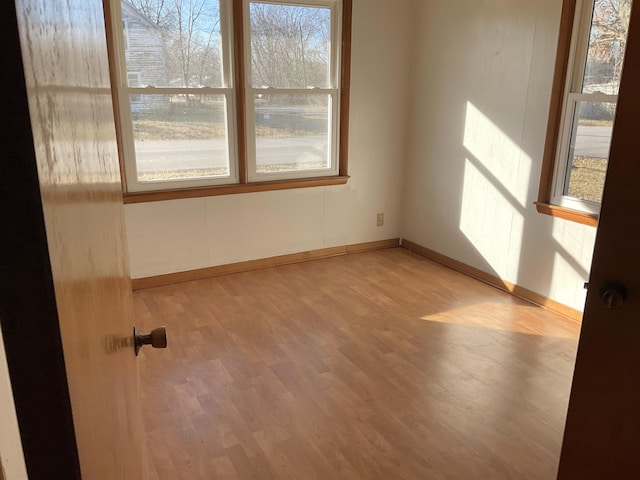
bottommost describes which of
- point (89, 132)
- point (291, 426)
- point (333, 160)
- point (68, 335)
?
point (291, 426)

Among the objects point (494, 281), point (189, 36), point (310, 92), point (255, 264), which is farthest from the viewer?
point (255, 264)

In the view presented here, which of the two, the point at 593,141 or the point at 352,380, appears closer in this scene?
the point at 352,380

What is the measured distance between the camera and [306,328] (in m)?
3.03

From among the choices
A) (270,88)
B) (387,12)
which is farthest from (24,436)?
(387,12)

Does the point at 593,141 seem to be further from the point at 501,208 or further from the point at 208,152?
the point at 208,152

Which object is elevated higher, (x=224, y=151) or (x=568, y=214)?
(x=224, y=151)

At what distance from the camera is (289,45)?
3.75 m

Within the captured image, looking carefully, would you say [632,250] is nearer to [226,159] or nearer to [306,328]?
Result: [306,328]

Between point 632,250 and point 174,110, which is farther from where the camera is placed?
point 174,110

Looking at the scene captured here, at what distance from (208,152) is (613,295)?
9.89 ft

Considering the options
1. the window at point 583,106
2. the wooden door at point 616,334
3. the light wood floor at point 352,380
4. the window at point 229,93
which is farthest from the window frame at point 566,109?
the wooden door at point 616,334

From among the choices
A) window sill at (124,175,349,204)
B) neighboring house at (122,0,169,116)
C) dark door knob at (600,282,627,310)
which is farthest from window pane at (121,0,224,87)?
dark door knob at (600,282,627,310)

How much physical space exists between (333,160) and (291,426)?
8.30 ft

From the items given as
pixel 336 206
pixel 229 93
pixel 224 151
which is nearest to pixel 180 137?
pixel 224 151
